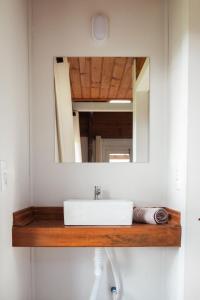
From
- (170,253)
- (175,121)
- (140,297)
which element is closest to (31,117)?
(175,121)

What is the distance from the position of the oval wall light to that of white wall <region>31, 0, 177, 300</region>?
4 cm

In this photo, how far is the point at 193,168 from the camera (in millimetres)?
1787

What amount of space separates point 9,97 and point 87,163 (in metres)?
0.72

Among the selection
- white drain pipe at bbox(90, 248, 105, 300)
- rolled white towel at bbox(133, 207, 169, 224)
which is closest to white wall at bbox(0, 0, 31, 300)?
white drain pipe at bbox(90, 248, 105, 300)

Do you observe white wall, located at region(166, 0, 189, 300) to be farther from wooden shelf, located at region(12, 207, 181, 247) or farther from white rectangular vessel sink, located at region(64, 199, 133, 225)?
white rectangular vessel sink, located at region(64, 199, 133, 225)

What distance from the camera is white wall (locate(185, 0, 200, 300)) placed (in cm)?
178

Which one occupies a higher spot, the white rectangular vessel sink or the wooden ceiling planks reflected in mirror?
the wooden ceiling planks reflected in mirror

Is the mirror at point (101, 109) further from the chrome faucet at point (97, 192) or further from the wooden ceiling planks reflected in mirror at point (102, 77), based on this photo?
the chrome faucet at point (97, 192)

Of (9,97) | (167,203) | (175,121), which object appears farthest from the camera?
(167,203)

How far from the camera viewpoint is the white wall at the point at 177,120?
184cm

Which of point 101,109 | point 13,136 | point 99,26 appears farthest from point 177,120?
point 13,136

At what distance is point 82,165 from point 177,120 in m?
0.70

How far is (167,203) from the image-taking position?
2188 millimetres

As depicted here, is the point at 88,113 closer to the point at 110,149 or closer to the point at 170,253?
the point at 110,149
